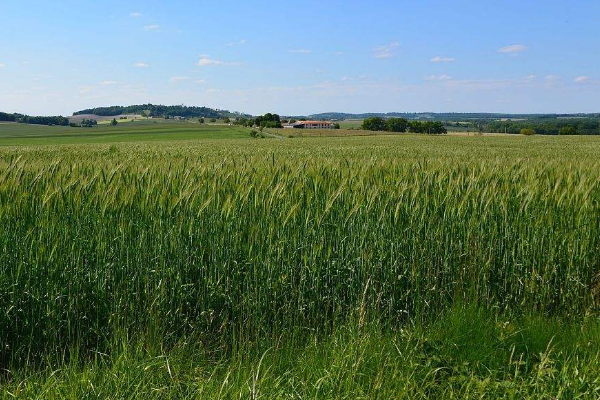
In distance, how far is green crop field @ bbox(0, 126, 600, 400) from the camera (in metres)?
2.66

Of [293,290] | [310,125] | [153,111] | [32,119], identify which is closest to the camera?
[293,290]

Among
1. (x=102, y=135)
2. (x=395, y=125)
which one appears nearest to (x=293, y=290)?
(x=102, y=135)

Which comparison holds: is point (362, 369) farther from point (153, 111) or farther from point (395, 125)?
point (153, 111)

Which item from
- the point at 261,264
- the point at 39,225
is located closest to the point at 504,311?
the point at 261,264

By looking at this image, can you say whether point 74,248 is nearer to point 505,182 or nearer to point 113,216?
point 113,216

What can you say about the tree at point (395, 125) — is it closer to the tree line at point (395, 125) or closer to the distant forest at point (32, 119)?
the tree line at point (395, 125)

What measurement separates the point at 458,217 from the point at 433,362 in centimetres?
146

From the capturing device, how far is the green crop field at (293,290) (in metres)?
2.66

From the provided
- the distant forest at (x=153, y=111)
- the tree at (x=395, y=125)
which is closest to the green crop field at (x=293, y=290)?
the tree at (x=395, y=125)

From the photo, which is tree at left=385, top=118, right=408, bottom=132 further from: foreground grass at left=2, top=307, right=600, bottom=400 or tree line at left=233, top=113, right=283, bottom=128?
foreground grass at left=2, top=307, right=600, bottom=400

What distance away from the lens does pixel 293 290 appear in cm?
337

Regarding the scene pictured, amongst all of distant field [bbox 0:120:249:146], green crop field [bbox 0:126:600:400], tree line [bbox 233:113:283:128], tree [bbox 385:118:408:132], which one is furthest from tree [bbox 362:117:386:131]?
green crop field [bbox 0:126:600:400]

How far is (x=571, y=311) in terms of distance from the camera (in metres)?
→ 3.84

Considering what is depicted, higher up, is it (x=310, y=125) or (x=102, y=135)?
(x=310, y=125)
